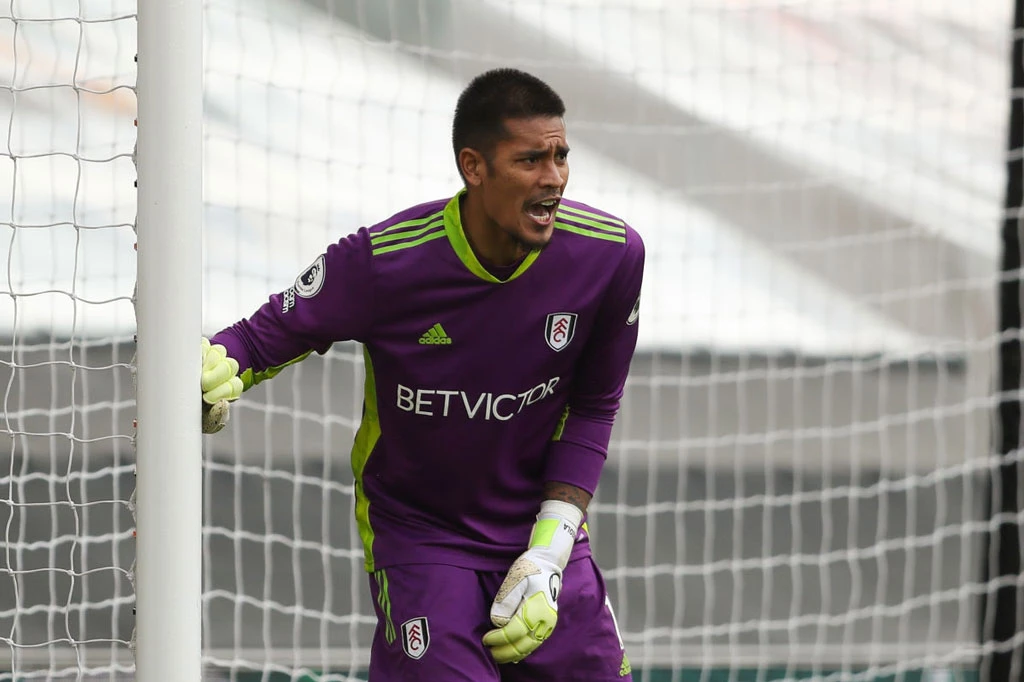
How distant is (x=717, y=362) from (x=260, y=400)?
88.4 inches

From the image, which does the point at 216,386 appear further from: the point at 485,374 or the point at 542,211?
the point at 542,211

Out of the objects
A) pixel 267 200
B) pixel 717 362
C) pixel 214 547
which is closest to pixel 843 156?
pixel 717 362

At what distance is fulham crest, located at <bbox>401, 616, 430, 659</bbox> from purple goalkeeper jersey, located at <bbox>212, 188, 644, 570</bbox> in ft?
0.43

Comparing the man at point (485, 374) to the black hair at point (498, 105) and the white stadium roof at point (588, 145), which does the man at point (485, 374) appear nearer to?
the black hair at point (498, 105)

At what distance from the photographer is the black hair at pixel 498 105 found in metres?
2.38

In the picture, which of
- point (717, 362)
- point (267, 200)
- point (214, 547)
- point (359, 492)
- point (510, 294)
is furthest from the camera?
point (214, 547)

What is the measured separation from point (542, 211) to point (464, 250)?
0.17 metres

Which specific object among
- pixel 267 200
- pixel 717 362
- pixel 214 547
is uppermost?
pixel 267 200

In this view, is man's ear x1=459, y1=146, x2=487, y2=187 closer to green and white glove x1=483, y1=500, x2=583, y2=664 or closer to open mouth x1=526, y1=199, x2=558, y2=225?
open mouth x1=526, y1=199, x2=558, y2=225

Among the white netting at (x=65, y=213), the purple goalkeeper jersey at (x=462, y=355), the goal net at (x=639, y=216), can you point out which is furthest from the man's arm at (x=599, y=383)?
the white netting at (x=65, y=213)

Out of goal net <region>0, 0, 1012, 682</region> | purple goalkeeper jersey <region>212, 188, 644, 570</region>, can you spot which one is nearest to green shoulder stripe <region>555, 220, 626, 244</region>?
purple goalkeeper jersey <region>212, 188, 644, 570</region>

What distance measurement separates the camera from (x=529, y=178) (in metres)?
2.35

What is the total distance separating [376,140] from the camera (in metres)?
4.82

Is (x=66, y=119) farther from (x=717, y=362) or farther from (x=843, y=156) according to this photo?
(x=843, y=156)
